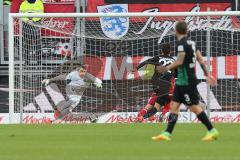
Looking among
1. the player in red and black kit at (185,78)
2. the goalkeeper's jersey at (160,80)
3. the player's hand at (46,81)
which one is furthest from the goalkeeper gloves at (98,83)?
the player in red and black kit at (185,78)

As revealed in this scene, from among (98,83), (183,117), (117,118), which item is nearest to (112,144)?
(117,118)

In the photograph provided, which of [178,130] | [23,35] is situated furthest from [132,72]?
[178,130]

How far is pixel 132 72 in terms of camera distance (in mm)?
18875

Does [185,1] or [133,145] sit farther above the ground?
[185,1]

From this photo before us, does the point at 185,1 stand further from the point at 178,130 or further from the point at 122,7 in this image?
the point at 178,130

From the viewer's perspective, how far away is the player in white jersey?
18594 mm

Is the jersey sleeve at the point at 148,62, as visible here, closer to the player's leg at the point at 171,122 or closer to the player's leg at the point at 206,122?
the player's leg at the point at 171,122

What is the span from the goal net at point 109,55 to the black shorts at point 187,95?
20.1 ft

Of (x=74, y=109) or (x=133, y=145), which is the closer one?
(x=133, y=145)

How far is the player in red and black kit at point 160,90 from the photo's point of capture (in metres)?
18.0

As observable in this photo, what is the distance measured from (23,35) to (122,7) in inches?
145

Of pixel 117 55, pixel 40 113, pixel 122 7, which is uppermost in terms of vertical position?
pixel 122 7

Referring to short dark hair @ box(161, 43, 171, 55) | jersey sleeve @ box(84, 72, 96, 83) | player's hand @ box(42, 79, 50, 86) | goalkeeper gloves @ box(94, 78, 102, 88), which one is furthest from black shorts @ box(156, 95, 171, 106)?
player's hand @ box(42, 79, 50, 86)

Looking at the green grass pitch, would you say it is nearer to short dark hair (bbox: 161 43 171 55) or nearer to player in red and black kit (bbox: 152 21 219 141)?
player in red and black kit (bbox: 152 21 219 141)
